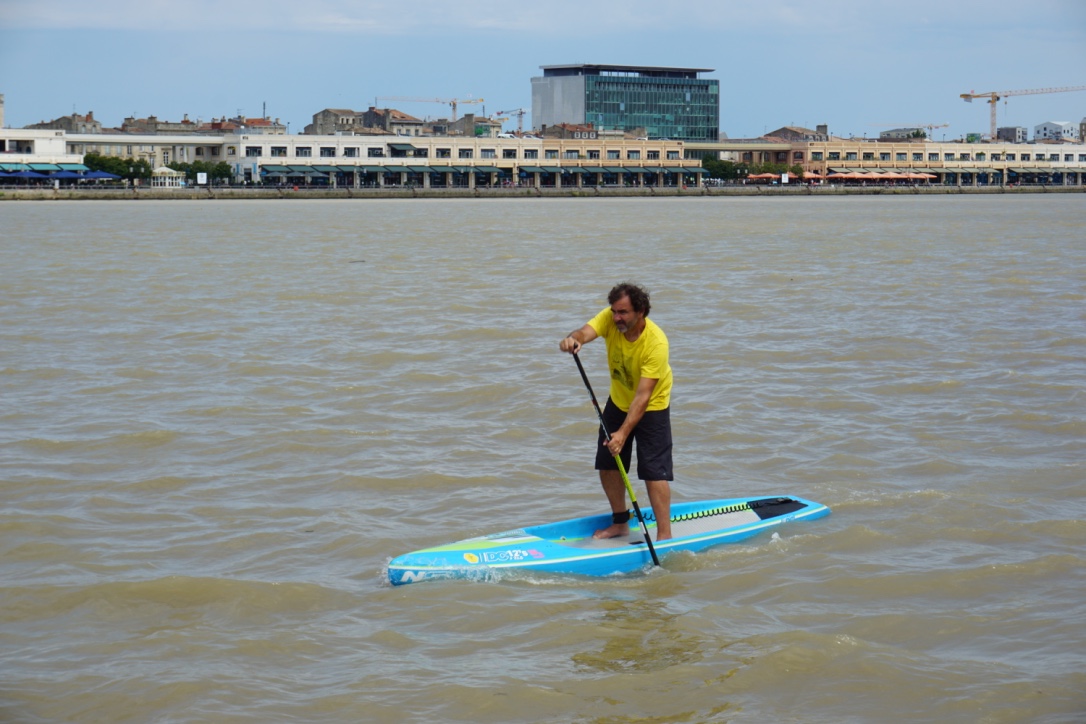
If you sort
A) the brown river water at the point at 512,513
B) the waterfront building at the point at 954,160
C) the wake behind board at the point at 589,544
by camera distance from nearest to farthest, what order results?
1. the brown river water at the point at 512,513
2. the wake behind board at the point at 589,544
3. the waterfront building at the point at 954,160

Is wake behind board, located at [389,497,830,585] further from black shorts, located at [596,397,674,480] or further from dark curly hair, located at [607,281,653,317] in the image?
dark curly hair, located at [607,281,653,317]

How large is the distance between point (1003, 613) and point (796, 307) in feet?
49.3

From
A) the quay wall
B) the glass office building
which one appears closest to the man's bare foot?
the quay wall

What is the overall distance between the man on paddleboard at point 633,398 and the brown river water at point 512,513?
0.53 meters

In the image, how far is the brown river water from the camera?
6.70 metres

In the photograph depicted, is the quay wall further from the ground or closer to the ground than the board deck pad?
A: further from the ground

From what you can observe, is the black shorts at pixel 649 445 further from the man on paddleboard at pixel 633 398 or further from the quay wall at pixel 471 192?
the quay wall at pixel 471 192

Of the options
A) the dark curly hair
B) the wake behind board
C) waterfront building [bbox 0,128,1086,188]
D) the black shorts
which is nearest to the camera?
the dark curly hair

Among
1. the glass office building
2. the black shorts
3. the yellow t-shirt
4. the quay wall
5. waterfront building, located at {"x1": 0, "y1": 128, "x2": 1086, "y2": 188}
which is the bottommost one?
the black shorts

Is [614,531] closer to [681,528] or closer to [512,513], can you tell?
[681,528]

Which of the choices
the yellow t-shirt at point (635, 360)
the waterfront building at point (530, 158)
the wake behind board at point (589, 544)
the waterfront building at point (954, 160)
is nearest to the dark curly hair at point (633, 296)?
the yellow t-shirt at point (635, 360)

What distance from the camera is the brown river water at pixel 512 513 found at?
22.0 ft

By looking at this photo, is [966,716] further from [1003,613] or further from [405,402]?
[405,402]

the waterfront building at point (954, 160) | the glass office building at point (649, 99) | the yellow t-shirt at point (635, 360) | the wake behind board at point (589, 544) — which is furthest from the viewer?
the glass office building at point (649, 99)
